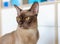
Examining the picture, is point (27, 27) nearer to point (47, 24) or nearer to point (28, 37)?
point (28, 37)

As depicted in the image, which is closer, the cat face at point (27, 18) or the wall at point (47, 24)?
the cat face at point (27, 18)

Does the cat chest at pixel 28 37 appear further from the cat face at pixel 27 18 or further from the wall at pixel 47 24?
the wall at pixel 47 24

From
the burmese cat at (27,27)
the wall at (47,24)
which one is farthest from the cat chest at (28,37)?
the wall at (47,24)

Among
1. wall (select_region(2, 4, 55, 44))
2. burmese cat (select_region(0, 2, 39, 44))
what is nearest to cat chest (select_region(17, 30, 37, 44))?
burmese cat (select_region(0, 2, 39, 44))

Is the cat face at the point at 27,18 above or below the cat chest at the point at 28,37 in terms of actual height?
above

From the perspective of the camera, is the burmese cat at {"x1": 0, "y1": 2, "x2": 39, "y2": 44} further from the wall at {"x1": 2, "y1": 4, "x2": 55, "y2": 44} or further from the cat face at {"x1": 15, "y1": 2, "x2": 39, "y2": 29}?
the wall at {"x1": 2, "y1": 4, "x2": 55, "y2": 44}

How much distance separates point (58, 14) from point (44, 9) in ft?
0.41

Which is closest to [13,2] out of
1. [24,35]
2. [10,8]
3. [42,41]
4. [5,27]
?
[10,8]

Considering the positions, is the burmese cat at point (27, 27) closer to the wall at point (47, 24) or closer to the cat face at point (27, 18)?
the cat face at point (27, 18)

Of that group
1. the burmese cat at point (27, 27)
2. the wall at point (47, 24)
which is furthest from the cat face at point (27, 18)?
the wall at point (47, 24)

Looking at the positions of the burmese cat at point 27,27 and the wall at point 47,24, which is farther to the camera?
the wall at point 47,24

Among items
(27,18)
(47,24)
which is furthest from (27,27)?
(47,24)

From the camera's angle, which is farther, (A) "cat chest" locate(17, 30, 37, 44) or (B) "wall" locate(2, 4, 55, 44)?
(B) "wall" locate(2, 4, 55, 44)

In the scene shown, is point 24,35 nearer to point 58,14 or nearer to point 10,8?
point 58,14
